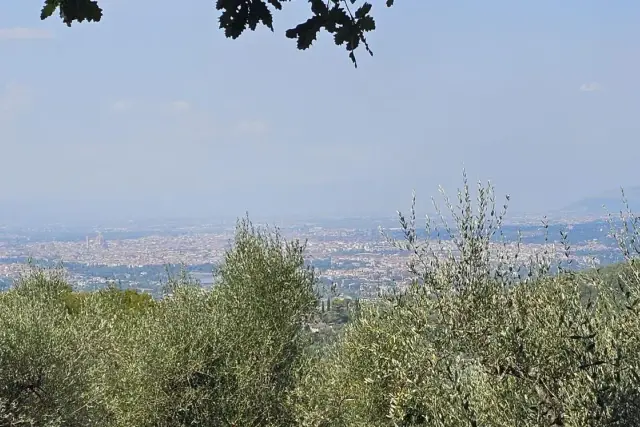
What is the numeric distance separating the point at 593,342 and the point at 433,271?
2891 millimetres

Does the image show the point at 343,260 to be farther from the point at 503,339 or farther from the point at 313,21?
the point at 313,21

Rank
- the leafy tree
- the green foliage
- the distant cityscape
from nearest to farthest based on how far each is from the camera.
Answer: the leafy tree → the green foliage → the distant cityscape

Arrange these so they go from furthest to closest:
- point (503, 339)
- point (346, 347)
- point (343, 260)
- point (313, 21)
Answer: point (343, 260) < point (346, 347) < point (503, 339) < point (313, 21)

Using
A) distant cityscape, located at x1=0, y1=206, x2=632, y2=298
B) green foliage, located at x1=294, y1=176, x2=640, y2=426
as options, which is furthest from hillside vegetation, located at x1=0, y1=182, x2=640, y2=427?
distant cityscape, located at x1=0, y1=206, x2=632, y2=298

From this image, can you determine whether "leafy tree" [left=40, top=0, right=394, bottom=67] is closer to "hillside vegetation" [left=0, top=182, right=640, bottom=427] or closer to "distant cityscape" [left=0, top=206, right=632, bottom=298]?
"hillside vegetation" [left=0, top=182, right=640, bottom=427]

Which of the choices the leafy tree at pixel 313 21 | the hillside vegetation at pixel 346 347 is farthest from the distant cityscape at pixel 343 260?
the leafy tree at pixel 313 21

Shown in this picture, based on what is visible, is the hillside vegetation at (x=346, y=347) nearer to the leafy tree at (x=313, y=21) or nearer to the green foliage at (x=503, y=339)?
the green foliage at (x=503, y=339)

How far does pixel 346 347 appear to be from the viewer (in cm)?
2073

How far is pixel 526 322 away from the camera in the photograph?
8688 mm

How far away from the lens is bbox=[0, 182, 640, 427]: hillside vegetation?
316 inches

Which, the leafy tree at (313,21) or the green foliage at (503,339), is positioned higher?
the leafy tree at (313,21)

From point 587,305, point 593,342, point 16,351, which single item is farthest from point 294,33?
point 16,351

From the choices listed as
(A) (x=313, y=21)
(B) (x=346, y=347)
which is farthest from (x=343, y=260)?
(A) (x=313, y=21)

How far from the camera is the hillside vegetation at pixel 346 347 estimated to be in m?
8.02
